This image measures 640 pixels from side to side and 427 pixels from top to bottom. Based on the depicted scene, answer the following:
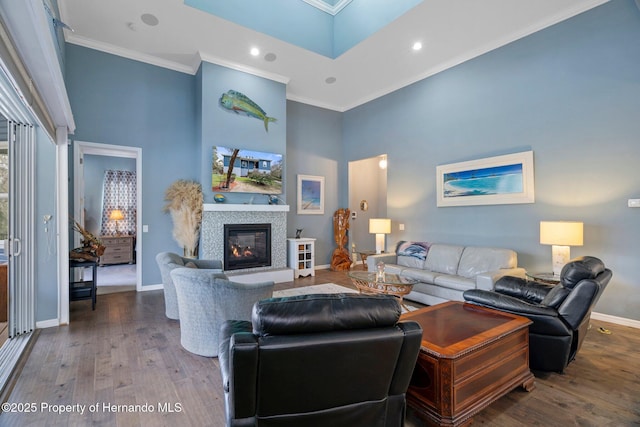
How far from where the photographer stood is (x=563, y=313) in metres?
2.46

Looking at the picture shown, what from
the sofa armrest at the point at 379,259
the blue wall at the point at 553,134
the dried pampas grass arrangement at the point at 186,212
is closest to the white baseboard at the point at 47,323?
the dried pampas grass arrangement at the point at 186,212

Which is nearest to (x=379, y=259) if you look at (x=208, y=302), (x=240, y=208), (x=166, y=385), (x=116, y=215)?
(x=240, y=208)

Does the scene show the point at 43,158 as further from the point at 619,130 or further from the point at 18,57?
the point at 619,130

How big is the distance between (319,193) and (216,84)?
3.32 metres

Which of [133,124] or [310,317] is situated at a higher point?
[133,124]

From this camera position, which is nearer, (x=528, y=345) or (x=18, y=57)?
(x=18, y=57)

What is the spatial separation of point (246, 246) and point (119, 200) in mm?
4723

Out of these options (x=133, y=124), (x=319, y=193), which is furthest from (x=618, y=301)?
(x=133, y=124)

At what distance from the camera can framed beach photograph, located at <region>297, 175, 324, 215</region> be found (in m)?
7.17

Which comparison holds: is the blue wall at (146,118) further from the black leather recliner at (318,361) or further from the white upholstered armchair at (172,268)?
the black leather recliner at (318,361)

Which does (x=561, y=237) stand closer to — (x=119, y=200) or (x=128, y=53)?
(x=128, y=53)

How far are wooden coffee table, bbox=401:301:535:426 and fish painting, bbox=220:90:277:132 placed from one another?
4.89 meters

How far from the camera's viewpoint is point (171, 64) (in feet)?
18.1

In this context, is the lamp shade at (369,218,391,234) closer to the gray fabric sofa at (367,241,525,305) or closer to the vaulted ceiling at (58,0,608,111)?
the gray fabric sofa at (367,241,525,305)
